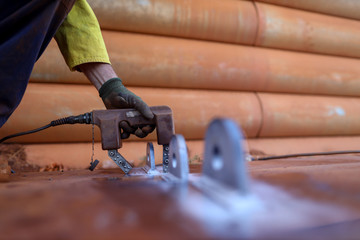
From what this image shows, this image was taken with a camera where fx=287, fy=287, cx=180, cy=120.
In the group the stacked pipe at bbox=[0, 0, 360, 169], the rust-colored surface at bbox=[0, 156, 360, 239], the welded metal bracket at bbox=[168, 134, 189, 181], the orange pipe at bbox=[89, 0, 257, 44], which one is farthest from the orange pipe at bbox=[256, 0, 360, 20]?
the rust-colored surface at bbox=[0, 156, 360, 239]

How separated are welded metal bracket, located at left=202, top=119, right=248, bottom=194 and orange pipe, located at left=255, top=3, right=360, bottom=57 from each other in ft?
5.67

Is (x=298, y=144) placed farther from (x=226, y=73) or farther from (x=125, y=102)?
(x=125, y=102)

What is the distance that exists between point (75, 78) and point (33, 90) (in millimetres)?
214

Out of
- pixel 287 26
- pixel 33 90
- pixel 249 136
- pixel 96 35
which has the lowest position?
pixel 249 136

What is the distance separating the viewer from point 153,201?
40 cm

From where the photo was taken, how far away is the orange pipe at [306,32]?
6.46 feet

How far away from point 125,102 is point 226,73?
998 mm

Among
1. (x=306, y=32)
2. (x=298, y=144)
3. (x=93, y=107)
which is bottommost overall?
(x=298, y=144)

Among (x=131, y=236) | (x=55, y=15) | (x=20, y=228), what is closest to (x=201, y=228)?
(x=131, y=236)

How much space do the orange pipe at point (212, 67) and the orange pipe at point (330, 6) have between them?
0.35 meters

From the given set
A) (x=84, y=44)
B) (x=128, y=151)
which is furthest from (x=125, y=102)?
(x=128, y=151)

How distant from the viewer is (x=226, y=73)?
1.85 m

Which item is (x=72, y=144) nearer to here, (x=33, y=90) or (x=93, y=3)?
(x=33, y=90)

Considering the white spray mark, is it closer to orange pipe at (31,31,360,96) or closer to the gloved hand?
orange pipe at (31,31,360,96)
